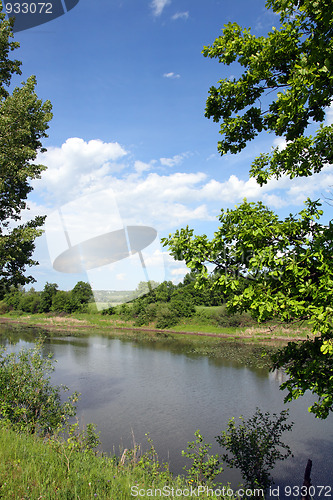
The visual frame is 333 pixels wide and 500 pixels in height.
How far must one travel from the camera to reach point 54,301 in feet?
262

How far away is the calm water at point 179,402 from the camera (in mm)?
12648

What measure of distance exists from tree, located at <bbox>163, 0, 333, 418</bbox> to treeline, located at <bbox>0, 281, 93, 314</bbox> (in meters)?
69.9

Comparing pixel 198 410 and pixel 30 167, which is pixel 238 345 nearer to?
pixel 198 410

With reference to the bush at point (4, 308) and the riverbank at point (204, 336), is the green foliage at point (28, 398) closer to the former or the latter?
the riverbank at point (204, 336)

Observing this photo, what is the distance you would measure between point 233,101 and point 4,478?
26.2 ft

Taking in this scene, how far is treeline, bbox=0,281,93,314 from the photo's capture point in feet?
248

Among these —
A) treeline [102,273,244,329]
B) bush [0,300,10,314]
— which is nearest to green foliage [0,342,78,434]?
treeline [102,273,244,329]

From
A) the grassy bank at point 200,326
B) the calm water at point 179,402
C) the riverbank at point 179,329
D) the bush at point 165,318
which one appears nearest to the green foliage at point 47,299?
the riverbank at point 179,329

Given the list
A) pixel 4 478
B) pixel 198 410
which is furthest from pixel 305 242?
pixel 198 410

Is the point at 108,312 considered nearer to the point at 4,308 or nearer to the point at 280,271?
the point at 4,308

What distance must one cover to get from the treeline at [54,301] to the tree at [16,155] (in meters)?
61.3

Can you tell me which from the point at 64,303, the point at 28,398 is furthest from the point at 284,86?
the point at 64,303

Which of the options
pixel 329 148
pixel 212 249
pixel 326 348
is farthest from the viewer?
pixel 329 148

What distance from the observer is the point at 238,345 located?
127 ft
